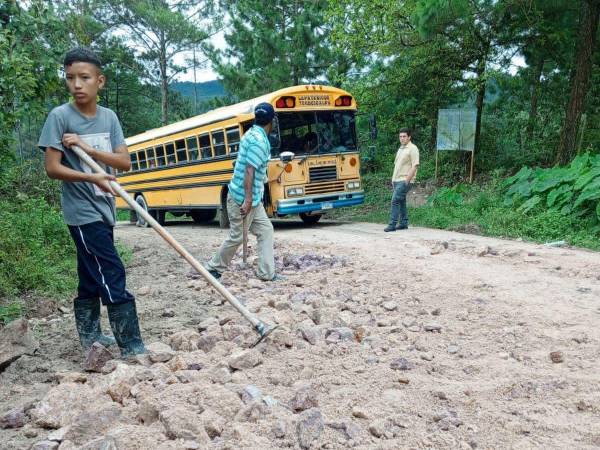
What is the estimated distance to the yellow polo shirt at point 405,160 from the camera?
954cm

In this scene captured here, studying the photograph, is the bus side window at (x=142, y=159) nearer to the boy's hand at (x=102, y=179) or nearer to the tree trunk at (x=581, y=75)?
the tree trunk at (x=581, y=75)

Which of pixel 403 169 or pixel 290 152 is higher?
pixel 290 152

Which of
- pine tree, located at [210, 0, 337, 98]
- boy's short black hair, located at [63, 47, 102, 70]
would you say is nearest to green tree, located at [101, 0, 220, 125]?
pine tree, located at [210, 0, 337, 98]

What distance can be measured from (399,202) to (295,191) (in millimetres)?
2254

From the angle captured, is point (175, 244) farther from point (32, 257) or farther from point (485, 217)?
point (485, 217)

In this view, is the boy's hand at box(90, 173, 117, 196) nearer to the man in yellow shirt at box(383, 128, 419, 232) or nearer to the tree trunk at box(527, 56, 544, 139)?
the man in yellow shirt at box(383, 128, 419, 232)

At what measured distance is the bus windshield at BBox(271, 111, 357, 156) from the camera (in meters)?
10.9

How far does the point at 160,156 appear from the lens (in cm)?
1455

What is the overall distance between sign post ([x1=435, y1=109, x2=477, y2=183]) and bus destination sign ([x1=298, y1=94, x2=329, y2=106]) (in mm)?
3788

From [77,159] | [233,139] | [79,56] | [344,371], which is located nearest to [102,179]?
[77,159]

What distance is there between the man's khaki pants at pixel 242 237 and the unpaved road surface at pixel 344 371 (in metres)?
0.26

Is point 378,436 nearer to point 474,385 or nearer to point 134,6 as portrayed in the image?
point 474,385

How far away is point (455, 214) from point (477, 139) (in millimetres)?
4592

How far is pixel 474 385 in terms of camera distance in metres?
2.93
